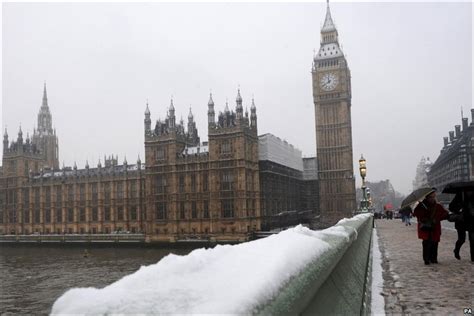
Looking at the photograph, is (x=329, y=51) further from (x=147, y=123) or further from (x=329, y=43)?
(x=147, y=123)

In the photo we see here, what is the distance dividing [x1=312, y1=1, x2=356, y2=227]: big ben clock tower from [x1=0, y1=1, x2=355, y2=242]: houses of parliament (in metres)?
0.18

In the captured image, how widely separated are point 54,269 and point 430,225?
46559mm

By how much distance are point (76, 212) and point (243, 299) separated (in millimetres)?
80501

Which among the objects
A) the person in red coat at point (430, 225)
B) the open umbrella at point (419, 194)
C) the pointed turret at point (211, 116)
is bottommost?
the person in red coat at point (430, 225)

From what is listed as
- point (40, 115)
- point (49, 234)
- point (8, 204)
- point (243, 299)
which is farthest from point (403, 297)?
point (40, 115)

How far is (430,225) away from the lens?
927 cm

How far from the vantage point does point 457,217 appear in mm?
9984

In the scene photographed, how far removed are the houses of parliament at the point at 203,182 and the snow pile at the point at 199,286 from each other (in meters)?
57.7

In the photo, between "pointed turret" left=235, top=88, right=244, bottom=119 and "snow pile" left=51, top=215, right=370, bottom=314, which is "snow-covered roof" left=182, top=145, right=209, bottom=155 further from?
"snow pile" left=51, top=215, right=370, bottom=314

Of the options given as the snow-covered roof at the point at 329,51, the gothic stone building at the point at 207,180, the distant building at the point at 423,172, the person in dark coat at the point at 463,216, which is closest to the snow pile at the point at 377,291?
the person in dark coat at the point at 463,216

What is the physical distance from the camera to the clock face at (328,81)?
81.5 m

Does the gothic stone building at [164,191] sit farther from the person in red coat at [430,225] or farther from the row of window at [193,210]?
the person in red coat at [430,225]

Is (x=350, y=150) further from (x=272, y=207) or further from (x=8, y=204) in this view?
(x=8, y=204)

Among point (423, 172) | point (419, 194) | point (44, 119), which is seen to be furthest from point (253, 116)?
point (423, 172)
